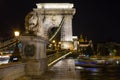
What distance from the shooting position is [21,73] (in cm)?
1612

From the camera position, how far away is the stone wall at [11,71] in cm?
1264

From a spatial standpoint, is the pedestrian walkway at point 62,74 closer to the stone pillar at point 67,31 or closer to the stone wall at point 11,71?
the stone wall at point 11,71

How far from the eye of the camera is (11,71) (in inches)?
551

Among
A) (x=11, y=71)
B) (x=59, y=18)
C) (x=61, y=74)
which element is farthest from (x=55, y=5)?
(x=11, y=71)

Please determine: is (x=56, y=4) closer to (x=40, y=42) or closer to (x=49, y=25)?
(x=49, y=25)

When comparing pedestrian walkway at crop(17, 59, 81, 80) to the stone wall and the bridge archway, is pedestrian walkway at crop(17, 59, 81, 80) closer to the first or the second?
the stone wall

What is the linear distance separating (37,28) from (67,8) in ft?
297

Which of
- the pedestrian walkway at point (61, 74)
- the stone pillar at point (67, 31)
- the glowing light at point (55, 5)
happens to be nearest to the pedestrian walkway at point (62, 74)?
the pedestrian walkway at point (61, 74)

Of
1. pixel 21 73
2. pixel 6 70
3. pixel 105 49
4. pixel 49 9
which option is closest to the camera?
pixel 6 70

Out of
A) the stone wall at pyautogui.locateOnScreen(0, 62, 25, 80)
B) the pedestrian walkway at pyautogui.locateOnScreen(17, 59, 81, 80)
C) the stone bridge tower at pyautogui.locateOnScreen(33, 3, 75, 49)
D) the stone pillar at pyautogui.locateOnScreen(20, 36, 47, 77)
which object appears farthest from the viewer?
the stone bridge tower at pyautogui.locateOnScreen(33, 3, 75, 49)

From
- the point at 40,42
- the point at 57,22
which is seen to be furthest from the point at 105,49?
the point at 40,42

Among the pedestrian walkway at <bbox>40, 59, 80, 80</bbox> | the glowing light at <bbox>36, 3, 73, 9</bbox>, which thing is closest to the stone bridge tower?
the glowing light at <bbox>36, 3, 73, 9</bbox>

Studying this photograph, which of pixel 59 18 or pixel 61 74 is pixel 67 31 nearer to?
pixel 59 18

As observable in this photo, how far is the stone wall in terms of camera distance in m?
12.6
